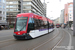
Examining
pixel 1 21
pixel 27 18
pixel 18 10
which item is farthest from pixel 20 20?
pixel 18 10

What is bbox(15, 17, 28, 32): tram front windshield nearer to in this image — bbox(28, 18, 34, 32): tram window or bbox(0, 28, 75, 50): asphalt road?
bbox(28, 18, 34, 32): tram window

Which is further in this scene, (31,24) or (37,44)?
(31,24)

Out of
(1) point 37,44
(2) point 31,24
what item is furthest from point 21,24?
(1) point 37,44

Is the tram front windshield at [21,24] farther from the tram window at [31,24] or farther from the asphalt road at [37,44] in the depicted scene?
the asphalt road at [37,44]

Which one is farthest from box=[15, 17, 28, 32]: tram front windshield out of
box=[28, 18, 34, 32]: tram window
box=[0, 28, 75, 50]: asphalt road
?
box=[0, 28, 75, 50]: asphalt road

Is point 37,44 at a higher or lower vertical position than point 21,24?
lower

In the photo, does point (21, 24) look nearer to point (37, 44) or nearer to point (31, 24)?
point (31, 24)

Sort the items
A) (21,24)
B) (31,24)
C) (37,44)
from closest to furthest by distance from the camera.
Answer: (37,44) → (21,24) → (31,24)

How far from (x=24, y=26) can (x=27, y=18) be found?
1.08 metres

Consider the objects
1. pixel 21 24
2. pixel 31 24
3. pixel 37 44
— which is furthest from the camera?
pixel 31 24

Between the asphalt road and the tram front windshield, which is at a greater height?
the tram front windshield

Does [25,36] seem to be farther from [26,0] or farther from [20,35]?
[26,0]

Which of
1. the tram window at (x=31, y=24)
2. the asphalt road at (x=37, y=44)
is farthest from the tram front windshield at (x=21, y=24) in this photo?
the asphalt road at (x=37, y=44)

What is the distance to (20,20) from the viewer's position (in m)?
11.5
